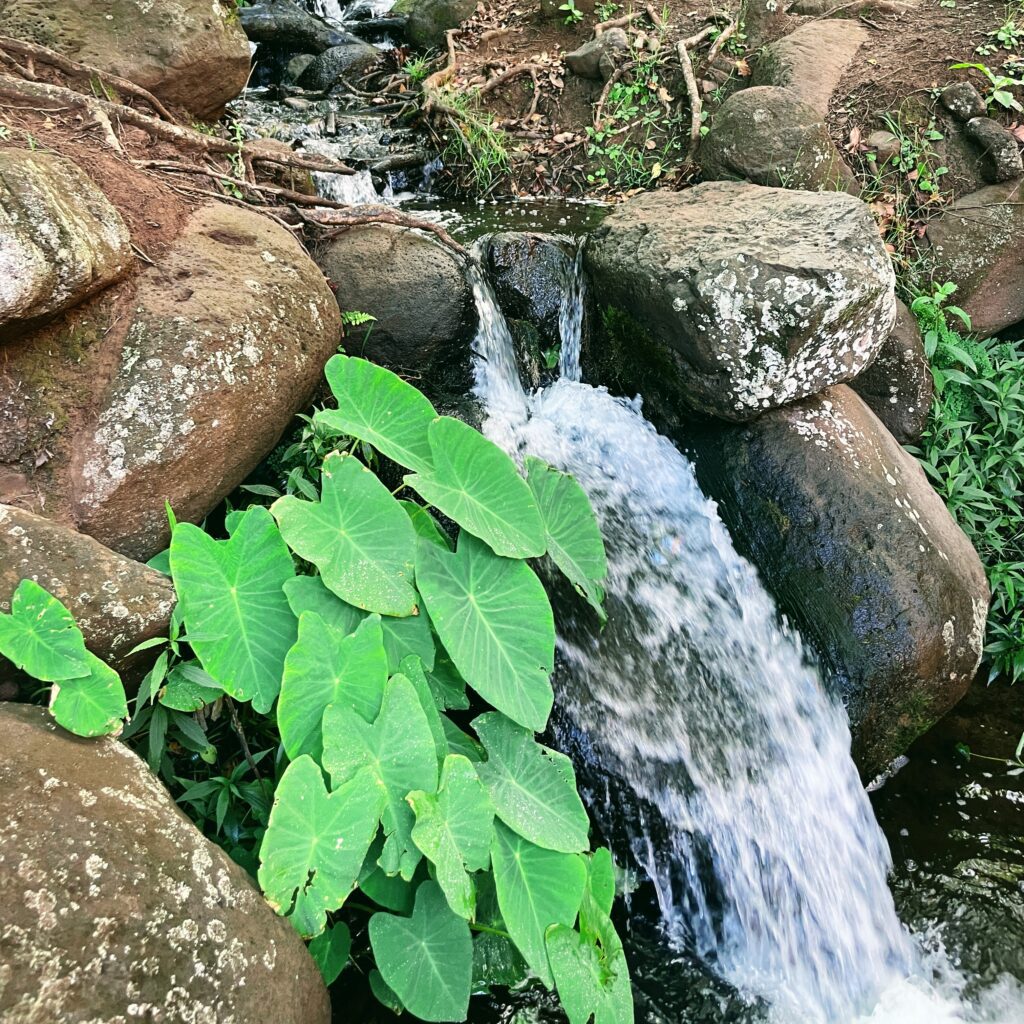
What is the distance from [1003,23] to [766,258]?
3.44m

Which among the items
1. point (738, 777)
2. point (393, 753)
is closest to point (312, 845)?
point (393, 753)

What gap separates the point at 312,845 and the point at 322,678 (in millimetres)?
345

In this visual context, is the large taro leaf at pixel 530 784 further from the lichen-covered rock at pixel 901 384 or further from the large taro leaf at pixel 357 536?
the lichen-covered rock at pixel 901 384

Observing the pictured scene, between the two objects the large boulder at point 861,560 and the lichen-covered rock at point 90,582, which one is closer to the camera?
the lichen-covered rock at point 90,582

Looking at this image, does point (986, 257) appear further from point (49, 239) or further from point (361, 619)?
point (49, 239)

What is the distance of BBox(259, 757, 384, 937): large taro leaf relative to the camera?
60.3 inches

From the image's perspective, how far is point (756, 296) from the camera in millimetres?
2801

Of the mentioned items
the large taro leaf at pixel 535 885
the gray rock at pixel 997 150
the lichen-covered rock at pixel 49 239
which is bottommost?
the large taro leaf at pixel 535 885

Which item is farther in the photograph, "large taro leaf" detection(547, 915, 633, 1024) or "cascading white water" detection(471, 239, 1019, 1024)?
"cascading white water" detection(471, 239, 1019, 1024)

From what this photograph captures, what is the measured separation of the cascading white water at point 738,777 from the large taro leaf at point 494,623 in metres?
0.68

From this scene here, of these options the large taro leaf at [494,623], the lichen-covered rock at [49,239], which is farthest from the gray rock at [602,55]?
the large taro leaf at [494,623]

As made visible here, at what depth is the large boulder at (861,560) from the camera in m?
2.75

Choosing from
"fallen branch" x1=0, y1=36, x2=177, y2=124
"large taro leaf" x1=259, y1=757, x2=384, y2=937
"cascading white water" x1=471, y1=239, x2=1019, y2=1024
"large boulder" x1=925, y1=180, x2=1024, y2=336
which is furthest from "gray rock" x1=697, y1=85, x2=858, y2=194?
"large taro leaf" x1=259, y1=757, x2=384, y2=937

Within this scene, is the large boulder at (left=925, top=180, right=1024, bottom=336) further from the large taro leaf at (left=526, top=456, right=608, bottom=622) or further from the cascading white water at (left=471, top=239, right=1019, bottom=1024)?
the large taro leaf at (left=526, top=456, right=608, bottom=622)
